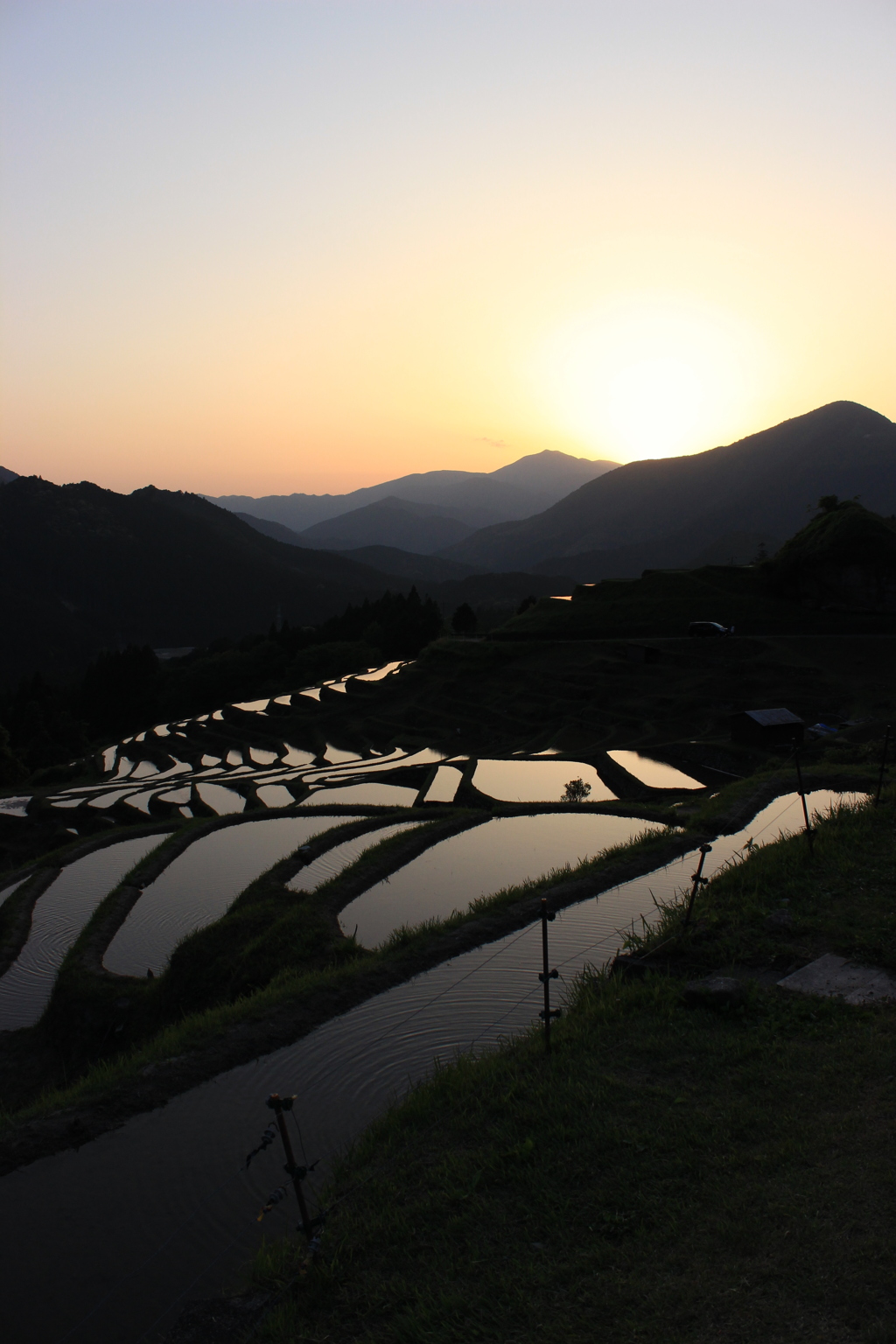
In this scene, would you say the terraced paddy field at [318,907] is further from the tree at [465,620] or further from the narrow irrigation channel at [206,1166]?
the tree at [465,620]

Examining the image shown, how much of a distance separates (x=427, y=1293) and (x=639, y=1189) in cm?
158

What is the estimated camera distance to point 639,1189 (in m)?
5.23

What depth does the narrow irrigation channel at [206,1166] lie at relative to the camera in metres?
5.53

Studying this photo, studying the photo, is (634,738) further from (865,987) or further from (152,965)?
(865,987)

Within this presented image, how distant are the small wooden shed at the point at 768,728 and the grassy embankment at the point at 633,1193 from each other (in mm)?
26766

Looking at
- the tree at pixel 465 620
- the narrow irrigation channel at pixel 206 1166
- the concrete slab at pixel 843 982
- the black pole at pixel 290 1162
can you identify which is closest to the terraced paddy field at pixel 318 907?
the narrow irrigation channel at pixel 206 1166

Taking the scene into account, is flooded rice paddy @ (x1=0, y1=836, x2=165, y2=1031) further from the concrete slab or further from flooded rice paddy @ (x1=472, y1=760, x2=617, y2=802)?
flooded rice paddy @ (x1=472, y1=760, x2=617, y2=802)

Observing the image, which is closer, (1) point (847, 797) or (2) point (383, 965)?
(2) point (383, 965)

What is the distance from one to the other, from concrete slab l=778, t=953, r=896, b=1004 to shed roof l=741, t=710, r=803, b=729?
2638 centimetres

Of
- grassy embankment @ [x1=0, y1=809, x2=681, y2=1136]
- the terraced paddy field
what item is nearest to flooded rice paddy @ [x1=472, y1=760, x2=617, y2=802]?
the terraced paddy field

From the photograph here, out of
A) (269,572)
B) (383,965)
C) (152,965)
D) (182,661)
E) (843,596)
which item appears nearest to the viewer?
(383,965)

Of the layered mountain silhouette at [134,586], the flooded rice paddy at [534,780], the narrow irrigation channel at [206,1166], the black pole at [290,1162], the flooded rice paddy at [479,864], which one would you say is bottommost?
the flooded rice paddy at [534,780]

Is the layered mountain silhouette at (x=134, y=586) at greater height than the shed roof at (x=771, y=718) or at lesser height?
greater

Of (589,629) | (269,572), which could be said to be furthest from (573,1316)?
(269,572)
